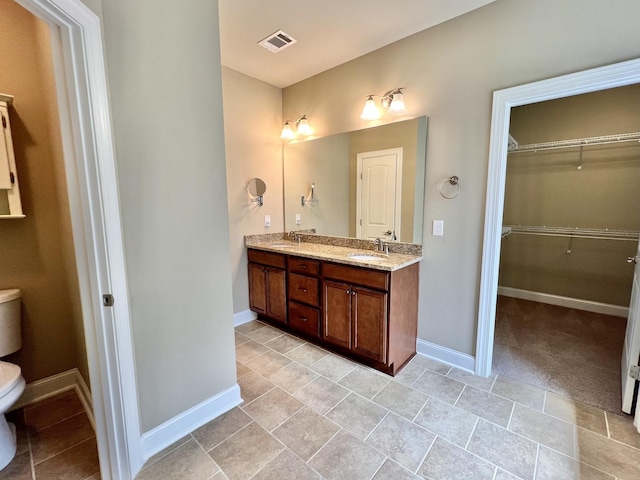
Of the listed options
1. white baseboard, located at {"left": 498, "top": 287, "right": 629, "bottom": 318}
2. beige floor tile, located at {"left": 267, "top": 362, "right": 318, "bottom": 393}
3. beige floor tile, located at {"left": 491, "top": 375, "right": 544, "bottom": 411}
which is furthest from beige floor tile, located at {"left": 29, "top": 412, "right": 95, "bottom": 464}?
white baseboard, located at {"left": 498, "top": 287, "right": 629, "bottom": 318}

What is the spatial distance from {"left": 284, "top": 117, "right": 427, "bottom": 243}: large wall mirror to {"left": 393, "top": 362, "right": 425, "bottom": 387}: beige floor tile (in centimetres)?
106

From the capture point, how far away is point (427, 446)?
153 cm

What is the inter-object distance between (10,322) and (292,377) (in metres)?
1.83

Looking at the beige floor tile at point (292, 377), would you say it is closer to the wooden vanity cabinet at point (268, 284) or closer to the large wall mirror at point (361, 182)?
the wooden vanity cabinet at point (268, 284)

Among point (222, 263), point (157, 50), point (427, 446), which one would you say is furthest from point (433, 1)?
point (427, 446)

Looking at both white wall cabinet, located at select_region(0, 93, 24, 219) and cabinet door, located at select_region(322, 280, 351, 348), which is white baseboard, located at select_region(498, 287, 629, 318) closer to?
cabinet door, located at select_region(322, 280, 351, 348)

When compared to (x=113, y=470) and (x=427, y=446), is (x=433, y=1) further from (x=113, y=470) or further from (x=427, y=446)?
(x=113, y=470)

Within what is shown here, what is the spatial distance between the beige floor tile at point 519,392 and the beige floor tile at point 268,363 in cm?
161

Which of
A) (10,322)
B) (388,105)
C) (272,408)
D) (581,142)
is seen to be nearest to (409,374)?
(272,408)

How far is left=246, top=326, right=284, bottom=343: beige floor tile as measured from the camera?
9.14 ft

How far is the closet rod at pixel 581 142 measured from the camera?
292 cm

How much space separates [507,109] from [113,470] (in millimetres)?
3067

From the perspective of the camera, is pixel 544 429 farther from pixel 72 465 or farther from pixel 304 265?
pixel 72 465

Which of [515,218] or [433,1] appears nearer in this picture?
[433,1]
